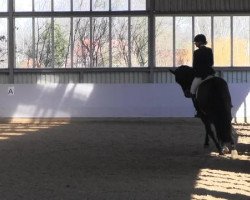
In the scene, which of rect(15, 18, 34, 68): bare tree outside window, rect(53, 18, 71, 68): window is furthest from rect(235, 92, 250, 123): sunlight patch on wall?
rect(15, 18, 34, 68): bare tree outside window

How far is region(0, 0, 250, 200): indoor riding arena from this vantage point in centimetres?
836

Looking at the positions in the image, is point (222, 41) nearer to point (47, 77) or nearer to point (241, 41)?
point (241, 41)

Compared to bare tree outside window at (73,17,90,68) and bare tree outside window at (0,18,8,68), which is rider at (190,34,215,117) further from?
bare tree outside window at (0,18,8,68)

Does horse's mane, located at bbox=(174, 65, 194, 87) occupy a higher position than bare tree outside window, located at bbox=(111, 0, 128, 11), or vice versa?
bare tree outside window, located at bbox=(111, 0, 128, 11)

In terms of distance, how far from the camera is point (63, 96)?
22500 mm

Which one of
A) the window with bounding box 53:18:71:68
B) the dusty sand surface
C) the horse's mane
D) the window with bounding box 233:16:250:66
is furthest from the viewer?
the window with bounding box 53:18:71:68

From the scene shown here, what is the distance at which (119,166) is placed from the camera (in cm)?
995

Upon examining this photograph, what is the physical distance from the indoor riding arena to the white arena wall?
0.04 meters

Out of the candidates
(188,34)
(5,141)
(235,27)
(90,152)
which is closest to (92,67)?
(188,34)

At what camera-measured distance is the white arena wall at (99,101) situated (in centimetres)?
2216

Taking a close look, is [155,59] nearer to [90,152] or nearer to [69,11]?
[69,11]

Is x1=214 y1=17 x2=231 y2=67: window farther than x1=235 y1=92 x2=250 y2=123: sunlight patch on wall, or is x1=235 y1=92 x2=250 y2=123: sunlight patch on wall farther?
x1=214 y1=17 x2=231 y2=67: window

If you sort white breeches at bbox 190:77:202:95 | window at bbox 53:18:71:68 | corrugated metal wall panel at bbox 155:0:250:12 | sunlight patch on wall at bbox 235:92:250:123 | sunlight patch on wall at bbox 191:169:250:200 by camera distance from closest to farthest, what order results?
sunlight patch on wall at bbox 191:169:250:200, white breeches at bbox 190:77:202:95, sunlight patch on wall at bbox 235:92:250:123, corrugated metal wall panel at bbox 155:0:250:12, window at bbox 53:18:71:68

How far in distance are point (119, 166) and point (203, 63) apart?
283cm
